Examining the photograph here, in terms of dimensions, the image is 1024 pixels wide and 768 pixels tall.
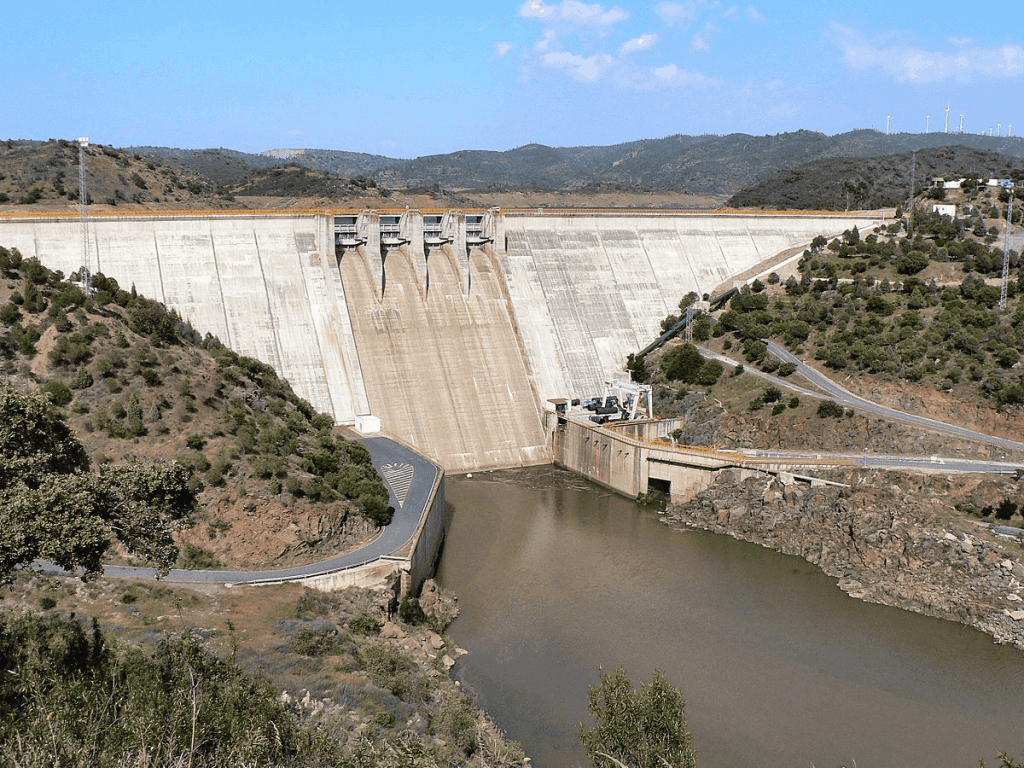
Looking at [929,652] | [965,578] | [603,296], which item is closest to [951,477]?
[965,578]

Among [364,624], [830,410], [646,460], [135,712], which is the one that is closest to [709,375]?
[830,410]

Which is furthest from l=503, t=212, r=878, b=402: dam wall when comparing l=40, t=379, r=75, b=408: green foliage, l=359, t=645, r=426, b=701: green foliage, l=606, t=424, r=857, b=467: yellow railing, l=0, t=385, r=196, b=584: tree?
l=0, t=385, r=196, b=584: tree

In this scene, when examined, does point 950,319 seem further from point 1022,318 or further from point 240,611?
point 240,611

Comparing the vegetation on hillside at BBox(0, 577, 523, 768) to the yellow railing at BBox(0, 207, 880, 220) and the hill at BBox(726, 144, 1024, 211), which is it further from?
the hill at BBox(726, 144, 1024, 211)

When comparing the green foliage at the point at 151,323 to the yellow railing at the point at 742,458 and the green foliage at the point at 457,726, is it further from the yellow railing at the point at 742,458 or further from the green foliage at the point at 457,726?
the green foliage at the point at 457,726

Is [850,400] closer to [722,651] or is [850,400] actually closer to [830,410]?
[830,410]

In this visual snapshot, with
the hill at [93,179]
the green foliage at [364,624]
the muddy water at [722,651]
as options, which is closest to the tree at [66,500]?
the green foliage at [364,624]
